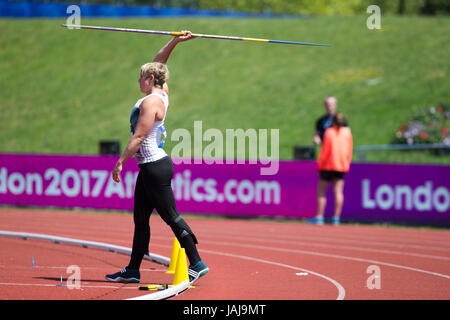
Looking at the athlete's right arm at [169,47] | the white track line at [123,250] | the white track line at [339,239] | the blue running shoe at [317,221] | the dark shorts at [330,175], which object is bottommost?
the white track line at [339,239]

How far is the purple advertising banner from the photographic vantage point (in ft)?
45.8

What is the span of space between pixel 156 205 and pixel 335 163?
275 inches

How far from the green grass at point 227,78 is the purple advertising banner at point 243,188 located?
849cm

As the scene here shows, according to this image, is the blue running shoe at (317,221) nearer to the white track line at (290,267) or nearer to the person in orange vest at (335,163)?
the person in orange vest at (335,163)

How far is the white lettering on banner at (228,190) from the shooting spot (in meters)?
14.9

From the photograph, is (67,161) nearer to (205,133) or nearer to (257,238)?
(257,238)

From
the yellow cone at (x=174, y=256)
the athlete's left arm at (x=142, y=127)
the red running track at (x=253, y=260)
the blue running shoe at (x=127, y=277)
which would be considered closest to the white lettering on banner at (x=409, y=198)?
the red running track at (x=253, y=260)

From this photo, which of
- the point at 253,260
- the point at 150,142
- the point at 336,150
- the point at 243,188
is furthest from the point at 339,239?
the point at 150,142

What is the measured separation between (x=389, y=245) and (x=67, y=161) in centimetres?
721

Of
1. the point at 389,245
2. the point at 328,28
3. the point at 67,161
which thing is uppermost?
the point at 328,28

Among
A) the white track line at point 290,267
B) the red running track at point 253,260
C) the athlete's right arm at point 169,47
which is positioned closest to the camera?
the red running track at point 253,260

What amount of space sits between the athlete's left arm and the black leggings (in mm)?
267

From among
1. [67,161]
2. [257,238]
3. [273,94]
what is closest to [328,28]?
[273,94]
